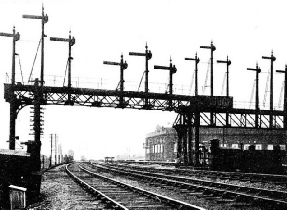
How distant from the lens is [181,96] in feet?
125

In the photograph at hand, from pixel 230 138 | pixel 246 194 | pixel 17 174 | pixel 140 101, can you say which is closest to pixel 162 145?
pixel 230 138

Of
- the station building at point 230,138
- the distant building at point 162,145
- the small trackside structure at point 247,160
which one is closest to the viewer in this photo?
the small trackside structure at point 247,160

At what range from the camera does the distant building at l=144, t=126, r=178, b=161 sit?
7600 cm

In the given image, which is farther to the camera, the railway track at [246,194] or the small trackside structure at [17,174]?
the small trackside structure at [17,174]

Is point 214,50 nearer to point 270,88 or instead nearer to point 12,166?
point 270,88

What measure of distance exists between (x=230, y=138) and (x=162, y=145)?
18.1 m

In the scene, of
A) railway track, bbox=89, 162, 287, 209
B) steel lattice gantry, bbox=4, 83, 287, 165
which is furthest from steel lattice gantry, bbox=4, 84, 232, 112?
railway track, bbox=89, 162, 287, 209

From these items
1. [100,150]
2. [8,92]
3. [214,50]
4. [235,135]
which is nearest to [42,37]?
[8,92]

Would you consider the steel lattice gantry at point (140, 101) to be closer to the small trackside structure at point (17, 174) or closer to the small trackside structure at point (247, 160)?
the small trackside structure at point (247, 160)

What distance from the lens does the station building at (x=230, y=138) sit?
62.1 meters

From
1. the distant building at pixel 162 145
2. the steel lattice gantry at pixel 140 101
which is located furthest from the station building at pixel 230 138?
the steel lattice gantry at pixel 140 101

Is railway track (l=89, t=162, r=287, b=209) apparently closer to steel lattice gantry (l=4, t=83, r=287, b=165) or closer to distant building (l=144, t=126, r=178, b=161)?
steel lattice gantry (l=4, t=83, r=287, b=165)

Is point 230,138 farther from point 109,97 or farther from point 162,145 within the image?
point 109,97

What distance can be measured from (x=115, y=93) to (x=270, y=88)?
703 inches
